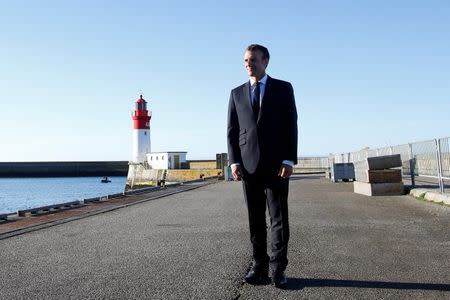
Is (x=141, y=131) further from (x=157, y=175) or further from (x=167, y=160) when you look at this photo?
(x=157, y=175)

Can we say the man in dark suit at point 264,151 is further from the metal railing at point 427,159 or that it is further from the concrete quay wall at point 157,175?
the concrete quay wall at point 157,175

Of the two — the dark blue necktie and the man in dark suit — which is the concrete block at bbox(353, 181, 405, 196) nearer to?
the man in dark suit

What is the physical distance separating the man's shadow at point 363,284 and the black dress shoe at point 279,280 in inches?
1.7

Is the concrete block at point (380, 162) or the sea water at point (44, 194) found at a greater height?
the concrete block at point (380, 162)

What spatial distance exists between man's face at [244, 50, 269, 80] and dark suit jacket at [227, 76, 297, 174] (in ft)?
Answer: 0.38

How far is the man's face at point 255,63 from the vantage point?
4.02 m

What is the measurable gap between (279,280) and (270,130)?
1258 mm

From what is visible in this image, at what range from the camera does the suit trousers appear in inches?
154

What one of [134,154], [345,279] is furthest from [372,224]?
[134,154]

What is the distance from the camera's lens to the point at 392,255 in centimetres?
488

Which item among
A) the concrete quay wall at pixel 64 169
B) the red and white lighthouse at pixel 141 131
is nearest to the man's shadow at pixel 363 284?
the red and white lighthouse at pixel 141 131

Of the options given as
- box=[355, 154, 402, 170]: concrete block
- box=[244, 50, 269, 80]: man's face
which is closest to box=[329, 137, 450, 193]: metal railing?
box=[355, 154, 402, 170]: concrete block

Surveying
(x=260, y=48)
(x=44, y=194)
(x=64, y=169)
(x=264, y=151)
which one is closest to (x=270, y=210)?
(x=264, y=151)

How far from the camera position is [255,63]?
4.02m
